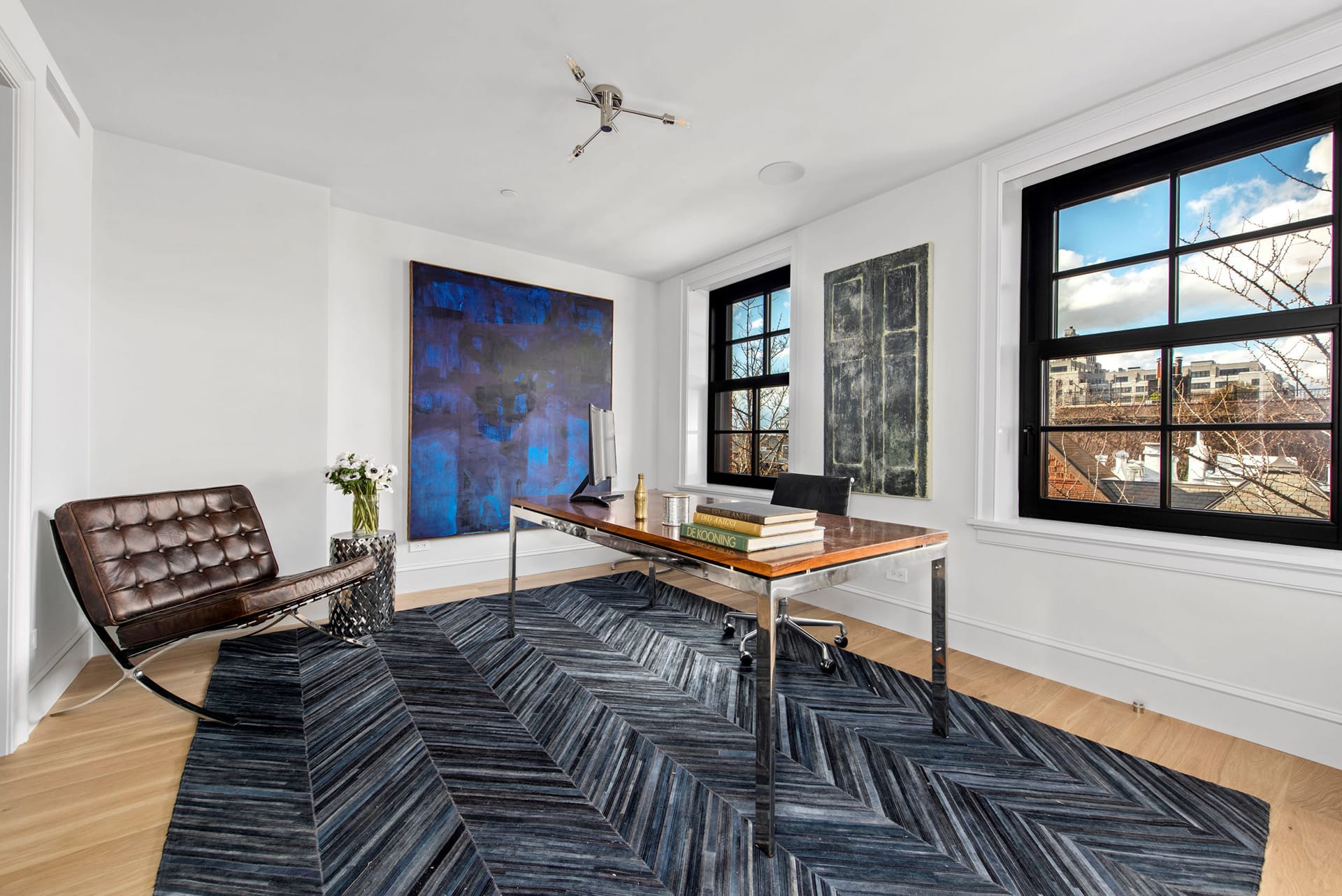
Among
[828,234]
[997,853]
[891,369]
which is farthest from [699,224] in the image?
[997,853]

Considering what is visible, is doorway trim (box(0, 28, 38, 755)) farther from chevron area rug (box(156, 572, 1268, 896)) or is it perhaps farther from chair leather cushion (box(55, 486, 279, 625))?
chevron area rug (box(156, 572, 1268, 896))

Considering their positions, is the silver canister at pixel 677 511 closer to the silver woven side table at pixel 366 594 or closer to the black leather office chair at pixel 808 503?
the black leather office chair at pixel 808 503

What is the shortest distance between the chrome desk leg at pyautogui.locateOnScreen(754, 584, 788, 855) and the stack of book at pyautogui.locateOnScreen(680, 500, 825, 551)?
0.19m

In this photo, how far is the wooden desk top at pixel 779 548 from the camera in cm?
145

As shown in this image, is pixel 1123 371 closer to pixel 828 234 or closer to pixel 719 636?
pixel 828 234

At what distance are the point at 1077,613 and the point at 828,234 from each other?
2.54m

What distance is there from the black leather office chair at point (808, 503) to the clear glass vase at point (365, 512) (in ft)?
6.94

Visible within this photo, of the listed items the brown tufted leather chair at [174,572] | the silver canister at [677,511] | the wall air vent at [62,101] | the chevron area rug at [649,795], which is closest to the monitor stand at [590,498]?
the silver canister at [677,511]

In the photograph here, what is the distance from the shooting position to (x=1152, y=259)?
2.42m

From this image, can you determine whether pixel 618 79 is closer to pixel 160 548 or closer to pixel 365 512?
pixel 365 512

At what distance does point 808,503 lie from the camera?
3029mm

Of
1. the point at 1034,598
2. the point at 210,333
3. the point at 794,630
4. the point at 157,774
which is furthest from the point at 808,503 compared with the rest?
the point at 210,333

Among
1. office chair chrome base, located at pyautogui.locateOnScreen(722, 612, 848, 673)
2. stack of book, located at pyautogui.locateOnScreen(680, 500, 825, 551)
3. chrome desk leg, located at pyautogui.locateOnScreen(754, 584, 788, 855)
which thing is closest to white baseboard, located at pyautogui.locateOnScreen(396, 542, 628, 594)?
office chair chrome base, located at pyautogui.locateOnScreen(722, 612, 848, 673)

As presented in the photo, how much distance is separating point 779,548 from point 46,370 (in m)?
2.91
